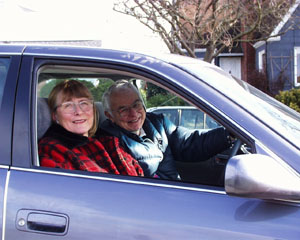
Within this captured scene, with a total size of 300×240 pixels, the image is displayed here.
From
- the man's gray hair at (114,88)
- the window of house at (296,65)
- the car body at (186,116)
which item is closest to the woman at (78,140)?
the man's gray hair at (114,88)

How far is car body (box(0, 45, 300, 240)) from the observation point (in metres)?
1.45

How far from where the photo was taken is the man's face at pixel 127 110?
2.78 meters

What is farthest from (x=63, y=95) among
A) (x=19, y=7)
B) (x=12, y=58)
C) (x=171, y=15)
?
(x=171, y=15)

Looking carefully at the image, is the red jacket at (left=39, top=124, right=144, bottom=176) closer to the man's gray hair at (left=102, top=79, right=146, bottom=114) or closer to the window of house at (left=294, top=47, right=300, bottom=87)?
the man's gray hair at (left=102, top=79, right=146, bottom=114)

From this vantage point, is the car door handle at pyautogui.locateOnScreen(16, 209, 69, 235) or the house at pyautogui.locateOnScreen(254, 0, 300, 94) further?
the house at pyautogui.locateOnScreen(254, 0, 300, 94)

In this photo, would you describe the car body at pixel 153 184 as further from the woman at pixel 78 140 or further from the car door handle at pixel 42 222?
the woman at pixel 78 140

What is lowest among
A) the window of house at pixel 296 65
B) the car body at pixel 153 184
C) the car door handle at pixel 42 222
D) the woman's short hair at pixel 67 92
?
the car door handle at pixel 42 222

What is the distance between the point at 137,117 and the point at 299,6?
46.8 feet

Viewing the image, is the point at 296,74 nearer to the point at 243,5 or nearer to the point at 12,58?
the point at 243,5

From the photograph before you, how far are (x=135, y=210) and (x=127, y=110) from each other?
1327mm

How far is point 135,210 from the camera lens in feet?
5.11

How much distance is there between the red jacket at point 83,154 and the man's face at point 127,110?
1.29 ft

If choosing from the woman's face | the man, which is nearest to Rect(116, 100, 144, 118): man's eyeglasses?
the man

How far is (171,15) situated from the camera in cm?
942
